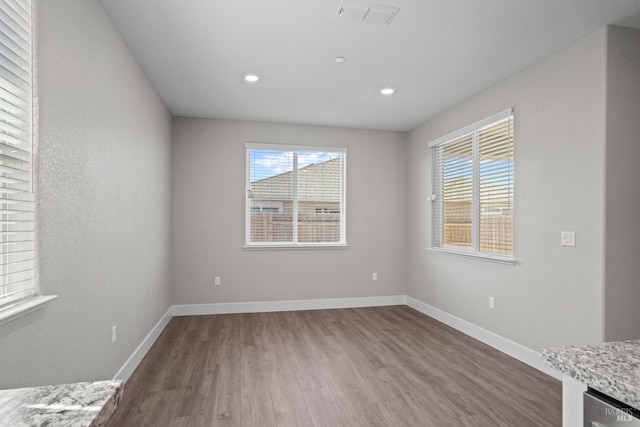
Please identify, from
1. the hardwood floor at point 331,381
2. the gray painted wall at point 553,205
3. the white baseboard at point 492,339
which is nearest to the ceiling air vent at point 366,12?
the gray painted wall at point 553,205

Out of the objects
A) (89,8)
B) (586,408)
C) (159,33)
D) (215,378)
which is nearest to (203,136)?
(159,33)

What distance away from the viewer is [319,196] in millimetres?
5184

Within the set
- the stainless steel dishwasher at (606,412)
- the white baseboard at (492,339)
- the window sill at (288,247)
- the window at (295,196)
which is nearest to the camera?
the stainless steel dishwasher at (606,412)

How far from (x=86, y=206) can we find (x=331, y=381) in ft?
6.95

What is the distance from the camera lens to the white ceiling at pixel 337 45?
7.61 feet

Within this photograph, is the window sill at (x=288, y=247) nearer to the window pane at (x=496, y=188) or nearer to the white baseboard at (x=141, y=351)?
the white baseboard at (x=141, y=351)

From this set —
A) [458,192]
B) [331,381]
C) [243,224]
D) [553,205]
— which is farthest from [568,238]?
[243,224]

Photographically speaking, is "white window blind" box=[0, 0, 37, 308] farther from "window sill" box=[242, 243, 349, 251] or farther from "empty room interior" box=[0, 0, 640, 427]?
"window sill" box=[242, 243, 349, 251]

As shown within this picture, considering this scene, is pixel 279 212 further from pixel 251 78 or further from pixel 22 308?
pixel 22 308

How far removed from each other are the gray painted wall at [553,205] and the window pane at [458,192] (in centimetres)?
36

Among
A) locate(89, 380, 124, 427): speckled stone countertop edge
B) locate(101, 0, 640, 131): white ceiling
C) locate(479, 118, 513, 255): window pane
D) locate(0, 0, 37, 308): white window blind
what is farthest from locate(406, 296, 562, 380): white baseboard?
locate(0, 0, 37, 308): white window blind

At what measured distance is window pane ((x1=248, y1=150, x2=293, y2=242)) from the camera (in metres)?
4.95

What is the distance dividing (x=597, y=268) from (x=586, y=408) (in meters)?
2.29

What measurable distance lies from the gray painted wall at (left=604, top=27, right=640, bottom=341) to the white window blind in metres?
3.42
